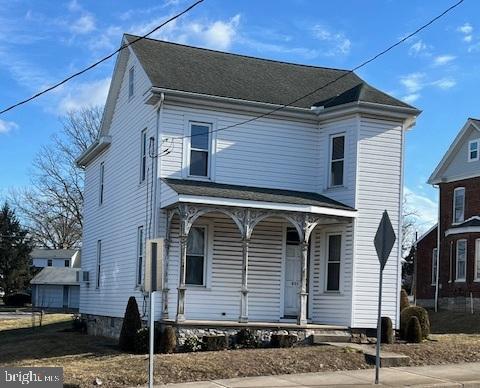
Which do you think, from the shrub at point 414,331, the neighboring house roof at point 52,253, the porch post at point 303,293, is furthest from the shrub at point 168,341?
the neighboring house roof at point 52,253

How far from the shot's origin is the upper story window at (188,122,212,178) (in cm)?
1909

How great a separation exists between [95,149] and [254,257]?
937 centimetres

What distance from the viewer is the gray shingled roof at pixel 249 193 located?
17.5 m

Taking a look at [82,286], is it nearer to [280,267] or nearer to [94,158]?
[94,158]

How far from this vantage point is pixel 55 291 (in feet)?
211

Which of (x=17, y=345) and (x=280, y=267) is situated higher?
(x=280, y=267)

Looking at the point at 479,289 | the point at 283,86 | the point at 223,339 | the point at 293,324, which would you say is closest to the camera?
the point at 223,339

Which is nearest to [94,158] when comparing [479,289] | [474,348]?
[474,348]

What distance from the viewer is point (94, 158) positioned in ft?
89.6

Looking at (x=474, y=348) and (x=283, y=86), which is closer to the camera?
(x=474, y=348)

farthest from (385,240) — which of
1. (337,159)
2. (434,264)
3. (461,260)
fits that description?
(434,264)

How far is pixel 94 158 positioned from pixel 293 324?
12505mm

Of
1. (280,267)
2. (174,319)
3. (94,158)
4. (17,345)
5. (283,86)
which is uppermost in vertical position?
(283,86)

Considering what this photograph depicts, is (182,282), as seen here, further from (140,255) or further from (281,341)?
(140,255)
